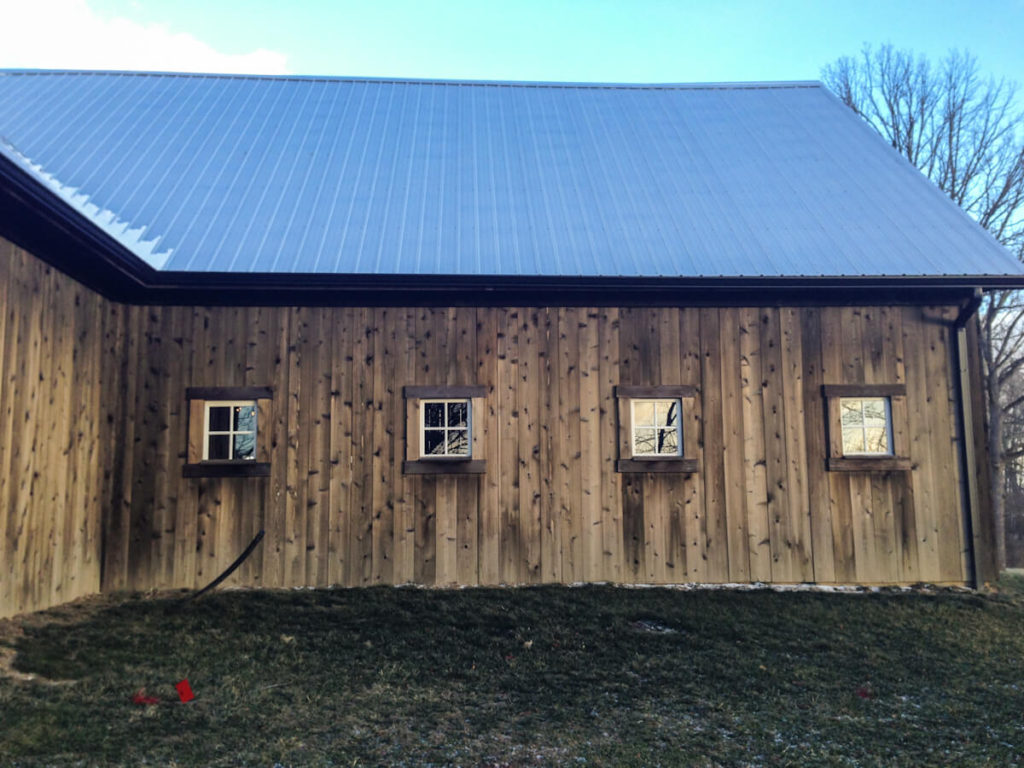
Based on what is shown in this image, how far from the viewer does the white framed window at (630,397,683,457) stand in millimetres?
8109

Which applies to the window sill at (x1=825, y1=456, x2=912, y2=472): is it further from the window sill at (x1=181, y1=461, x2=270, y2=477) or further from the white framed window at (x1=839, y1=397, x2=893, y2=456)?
the window sill at (x1=181, y1=461, x2=270, y2=477)

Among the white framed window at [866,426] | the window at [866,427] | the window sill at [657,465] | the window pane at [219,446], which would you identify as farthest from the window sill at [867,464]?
A: the window pane at [219,446]

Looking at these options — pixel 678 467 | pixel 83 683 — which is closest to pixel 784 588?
pixel 678 467

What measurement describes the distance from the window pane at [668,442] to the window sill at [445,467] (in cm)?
195

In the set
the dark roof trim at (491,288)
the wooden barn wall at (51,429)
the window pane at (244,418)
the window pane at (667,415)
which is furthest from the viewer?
the window pane at (667,415)

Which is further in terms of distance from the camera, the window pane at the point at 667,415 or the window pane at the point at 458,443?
the window pane at the point at 667,415

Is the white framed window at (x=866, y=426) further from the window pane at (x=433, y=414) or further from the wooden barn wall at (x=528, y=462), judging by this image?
the window pane at (x=433, y=414)

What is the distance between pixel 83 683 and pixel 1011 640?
7.39 m

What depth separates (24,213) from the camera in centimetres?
579

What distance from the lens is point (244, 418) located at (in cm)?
795

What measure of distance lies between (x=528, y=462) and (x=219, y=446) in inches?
131

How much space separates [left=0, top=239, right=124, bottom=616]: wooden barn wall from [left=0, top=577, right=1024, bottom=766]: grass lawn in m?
0.46

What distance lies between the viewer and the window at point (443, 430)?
7871 millimetres

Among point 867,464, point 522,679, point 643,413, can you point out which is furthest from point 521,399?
point 867,464
